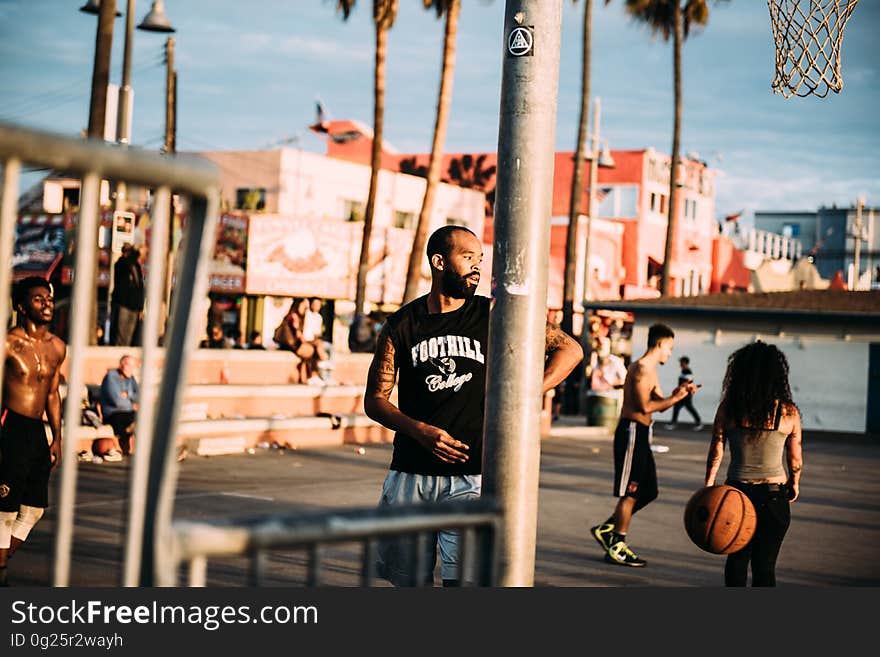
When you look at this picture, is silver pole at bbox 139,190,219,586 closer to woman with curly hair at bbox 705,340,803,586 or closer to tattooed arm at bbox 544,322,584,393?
tattooed arm at bbox 544,322,584,393

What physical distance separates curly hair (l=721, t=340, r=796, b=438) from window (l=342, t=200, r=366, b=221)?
1341 inches

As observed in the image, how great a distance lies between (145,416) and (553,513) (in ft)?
35.5

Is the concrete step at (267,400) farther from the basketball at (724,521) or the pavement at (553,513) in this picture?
the basketball at (724,521)

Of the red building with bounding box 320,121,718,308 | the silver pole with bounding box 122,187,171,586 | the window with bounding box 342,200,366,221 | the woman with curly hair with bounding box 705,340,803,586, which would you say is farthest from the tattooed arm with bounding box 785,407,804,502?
the red building with bounding box 320,121,718,308

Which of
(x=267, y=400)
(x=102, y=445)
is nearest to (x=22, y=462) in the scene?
(x=102, y=445)

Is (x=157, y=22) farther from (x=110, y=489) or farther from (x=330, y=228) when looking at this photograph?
(x=330, y=228)

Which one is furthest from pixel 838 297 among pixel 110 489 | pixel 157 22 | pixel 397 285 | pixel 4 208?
pixel 4 208

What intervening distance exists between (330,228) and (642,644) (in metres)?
33.0

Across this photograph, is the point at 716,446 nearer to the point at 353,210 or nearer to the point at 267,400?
the point at 267,400

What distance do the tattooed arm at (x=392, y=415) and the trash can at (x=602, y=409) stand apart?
21.1 meters

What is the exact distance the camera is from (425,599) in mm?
3836

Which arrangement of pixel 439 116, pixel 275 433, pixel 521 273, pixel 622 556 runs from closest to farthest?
pixel 521 273 → pixel 622 556 → pixel 275 433 → pixel 439 116

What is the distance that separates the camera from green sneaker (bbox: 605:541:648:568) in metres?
9.73

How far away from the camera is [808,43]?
8.01 metres
